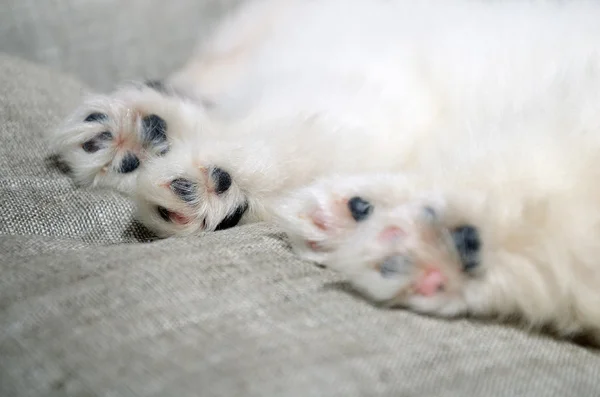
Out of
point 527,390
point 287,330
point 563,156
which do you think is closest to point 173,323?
point 287,330

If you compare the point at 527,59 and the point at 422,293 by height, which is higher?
the point at 527,59

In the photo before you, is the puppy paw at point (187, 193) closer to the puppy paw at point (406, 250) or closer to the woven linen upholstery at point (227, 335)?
the woven linen upholstery at point (227, 335)

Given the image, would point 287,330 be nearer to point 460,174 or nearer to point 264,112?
point 460,174

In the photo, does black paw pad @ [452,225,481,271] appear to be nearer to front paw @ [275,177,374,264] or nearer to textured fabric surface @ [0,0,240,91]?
front paw @ [275,177,374,264]

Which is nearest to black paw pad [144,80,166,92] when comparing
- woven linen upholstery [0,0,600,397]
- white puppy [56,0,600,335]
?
white puppy [56,0,600,335]

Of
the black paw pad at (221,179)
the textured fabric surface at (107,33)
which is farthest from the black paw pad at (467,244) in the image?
the textured fabric surface at (107,33)

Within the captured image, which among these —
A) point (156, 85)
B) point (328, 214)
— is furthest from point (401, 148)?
point (156, 85)

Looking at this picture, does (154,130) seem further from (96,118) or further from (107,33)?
(107,33)
